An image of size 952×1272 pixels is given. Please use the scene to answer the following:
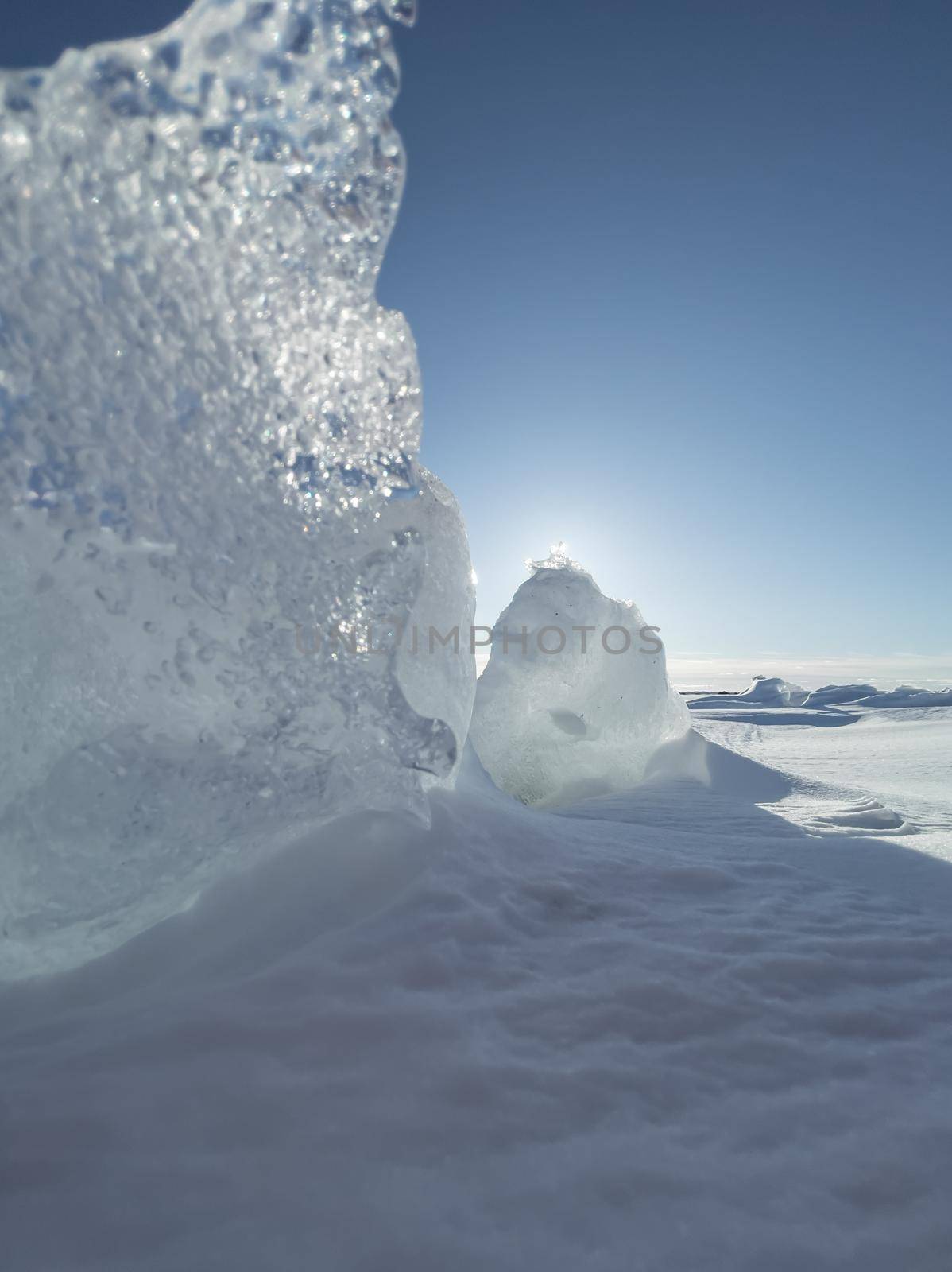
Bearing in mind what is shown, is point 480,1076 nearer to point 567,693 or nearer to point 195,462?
point 195,462

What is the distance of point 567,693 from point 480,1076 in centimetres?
356

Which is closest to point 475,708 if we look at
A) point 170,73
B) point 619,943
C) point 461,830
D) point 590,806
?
point 590,806

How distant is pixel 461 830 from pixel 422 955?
0.54 m

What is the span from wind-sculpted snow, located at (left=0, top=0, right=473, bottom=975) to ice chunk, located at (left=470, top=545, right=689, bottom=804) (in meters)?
2.77

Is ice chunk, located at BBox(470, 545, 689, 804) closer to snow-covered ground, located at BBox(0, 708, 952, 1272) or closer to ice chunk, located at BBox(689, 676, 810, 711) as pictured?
snow-covered ground, located at BBox(0, 708, 952, 1272)

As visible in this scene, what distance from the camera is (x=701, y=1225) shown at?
865 millimetres

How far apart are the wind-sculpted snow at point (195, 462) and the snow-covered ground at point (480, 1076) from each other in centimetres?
24

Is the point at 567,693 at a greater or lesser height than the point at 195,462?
lesser

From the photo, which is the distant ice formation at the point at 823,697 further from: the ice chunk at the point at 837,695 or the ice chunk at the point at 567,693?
the ice chunk at the point at 567,693

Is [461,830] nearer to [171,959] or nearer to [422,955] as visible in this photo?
[422,955]

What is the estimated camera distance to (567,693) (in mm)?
4586

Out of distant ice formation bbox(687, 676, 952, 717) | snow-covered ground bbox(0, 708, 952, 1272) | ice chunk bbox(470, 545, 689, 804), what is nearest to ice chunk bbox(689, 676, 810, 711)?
distant ice formation bbox(687, 676, 952, 717)

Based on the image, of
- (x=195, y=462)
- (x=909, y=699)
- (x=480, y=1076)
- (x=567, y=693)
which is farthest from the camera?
(x=909, y=699)

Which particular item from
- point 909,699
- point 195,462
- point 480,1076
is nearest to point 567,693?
point 195,462
